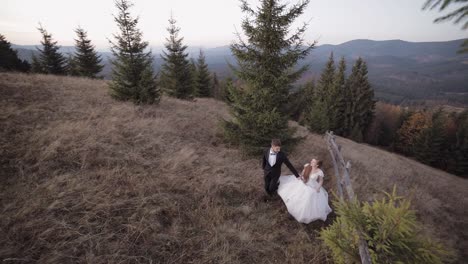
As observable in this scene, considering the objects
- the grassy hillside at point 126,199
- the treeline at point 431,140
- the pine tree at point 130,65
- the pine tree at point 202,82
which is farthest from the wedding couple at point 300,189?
the treeline at point 431,140

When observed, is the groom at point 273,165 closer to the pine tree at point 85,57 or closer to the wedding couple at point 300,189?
the wedding couple at point 300,189

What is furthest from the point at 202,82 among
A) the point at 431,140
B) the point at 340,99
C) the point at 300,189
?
the point at 431,140

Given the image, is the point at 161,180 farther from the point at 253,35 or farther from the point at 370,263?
the point at 253,35

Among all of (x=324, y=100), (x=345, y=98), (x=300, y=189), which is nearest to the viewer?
(x=300, y=189)

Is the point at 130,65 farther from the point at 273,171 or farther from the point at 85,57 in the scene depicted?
the point at 85,57

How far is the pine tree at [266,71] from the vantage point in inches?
324

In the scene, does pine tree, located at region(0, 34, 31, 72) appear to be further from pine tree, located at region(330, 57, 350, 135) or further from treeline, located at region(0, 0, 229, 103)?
pine tree, located at region(330, 57, 350, 135)

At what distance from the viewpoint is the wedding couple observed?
5.62 meters

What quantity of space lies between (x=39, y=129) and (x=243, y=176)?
685cm

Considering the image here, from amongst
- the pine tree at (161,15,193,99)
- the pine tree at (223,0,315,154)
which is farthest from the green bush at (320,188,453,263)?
the pine tree at (161,15,193,99)

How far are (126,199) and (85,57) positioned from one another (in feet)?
92.9

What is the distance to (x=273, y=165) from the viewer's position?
6.24 metres

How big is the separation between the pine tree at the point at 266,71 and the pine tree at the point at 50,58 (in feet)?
97.8

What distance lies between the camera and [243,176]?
7555 millimetres
